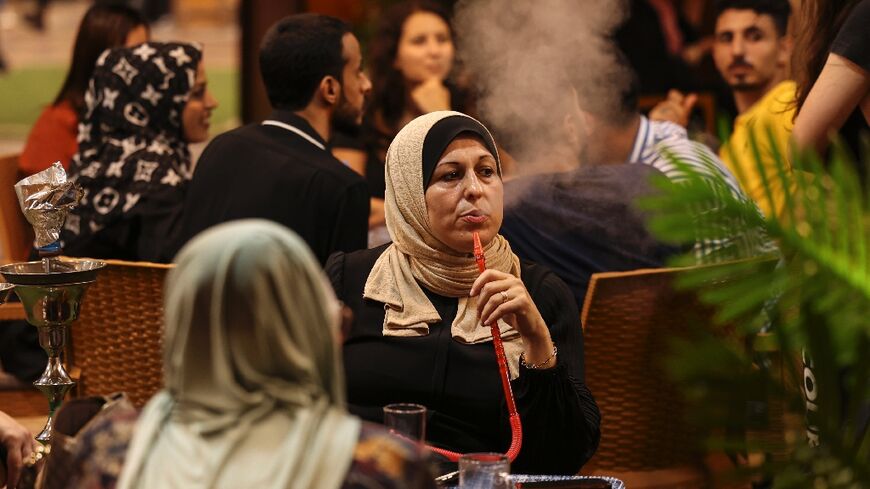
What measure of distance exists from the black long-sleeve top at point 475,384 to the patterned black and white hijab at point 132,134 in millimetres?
1545

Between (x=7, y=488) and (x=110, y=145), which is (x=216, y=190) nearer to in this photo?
(x=110, y=145)

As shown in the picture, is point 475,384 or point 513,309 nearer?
point 513,309

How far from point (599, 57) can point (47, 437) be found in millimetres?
2491

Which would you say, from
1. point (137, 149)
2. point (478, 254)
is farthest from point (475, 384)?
point (137, 149)

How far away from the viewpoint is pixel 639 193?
11.6ft

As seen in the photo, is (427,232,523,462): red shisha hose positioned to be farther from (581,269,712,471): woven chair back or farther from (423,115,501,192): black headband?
(581,269,712,471): woven chair back

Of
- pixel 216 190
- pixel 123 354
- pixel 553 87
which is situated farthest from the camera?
pixel 553 87

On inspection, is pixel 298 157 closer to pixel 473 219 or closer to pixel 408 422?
pixel 473 219

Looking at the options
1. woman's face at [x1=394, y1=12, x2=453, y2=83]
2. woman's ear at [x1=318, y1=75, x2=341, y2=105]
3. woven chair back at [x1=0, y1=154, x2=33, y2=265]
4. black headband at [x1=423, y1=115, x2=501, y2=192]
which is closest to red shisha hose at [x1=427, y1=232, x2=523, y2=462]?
black headband at [x1=423, y1=115, x2=501, y2=192]

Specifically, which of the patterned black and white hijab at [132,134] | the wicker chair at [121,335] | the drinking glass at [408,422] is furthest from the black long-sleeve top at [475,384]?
the patterned black and white hijab at [132,134]

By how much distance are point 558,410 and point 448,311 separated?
0.39 metres

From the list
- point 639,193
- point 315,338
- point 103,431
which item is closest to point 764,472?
point 315,338

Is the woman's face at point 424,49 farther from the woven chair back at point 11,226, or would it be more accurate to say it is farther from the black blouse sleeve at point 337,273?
the black blouse sleeve at point 337,273

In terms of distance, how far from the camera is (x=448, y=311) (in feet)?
9.29
